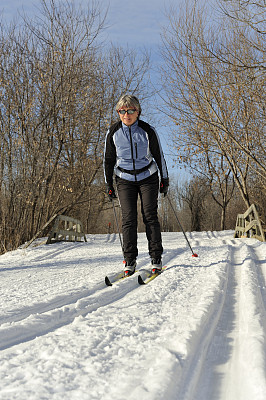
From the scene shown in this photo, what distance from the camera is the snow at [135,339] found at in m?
1.34

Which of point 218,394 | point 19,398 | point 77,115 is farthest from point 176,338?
point 77,115

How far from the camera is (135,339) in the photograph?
183cm

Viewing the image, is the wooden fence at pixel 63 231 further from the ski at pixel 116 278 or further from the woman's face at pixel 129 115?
the woman's face at pixel 129 115

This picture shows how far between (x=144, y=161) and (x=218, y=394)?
9.14 ft

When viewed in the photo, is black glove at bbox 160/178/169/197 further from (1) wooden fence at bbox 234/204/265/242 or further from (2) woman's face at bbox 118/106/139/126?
(1) wooden fence at bbox 234/204/265/242

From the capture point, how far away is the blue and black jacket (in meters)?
3.78

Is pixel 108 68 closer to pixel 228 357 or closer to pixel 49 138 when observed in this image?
pixel 49 138

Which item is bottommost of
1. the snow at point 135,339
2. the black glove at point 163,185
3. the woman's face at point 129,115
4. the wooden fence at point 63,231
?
the snow at point 135,339

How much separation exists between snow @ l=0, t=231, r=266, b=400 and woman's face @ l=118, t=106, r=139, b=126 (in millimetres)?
1652

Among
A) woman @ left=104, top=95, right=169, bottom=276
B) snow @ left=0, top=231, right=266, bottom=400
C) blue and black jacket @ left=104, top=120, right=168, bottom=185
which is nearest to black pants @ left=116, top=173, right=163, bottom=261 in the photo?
woman @ left=104, top=95, right=169, bottom=276

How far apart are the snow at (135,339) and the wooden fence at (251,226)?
5.70m

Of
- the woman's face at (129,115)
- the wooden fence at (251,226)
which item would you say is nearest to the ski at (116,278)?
the woman's face at (129,115)

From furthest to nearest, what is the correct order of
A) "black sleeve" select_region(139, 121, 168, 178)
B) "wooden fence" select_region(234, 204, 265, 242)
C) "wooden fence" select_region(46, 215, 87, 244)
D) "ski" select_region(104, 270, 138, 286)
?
"wooden fence" select_region(234, 204, 265, 242) < "wooden fence" select_region(46, 215, 87, 244) < "black sleeve" select_region(139, 121, 168, 178) < "ski" select_region(104, 270, 138, 286)

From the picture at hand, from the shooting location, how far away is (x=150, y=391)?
1.28 meters
